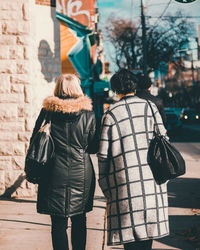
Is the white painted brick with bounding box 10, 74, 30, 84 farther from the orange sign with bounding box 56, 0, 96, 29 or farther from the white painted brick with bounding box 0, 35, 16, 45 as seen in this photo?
the orange sign with bounding box 56, 0, 96, 29

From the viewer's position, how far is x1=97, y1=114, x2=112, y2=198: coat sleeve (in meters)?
3.26

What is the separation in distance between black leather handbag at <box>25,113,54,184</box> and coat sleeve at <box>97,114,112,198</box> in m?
0.46

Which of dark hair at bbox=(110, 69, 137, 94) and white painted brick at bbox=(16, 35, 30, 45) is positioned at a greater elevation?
white painted brick at bbox=(16, 35, 30, 45)

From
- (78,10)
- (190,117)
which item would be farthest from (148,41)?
(78,10)

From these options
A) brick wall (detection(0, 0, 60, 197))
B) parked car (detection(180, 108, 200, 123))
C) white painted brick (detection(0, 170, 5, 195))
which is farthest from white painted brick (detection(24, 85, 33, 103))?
parked car (detection(180, 108, 200, 123))

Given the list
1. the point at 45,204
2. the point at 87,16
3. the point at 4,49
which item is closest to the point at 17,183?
the point at 4,49

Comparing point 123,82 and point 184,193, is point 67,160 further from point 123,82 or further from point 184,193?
point 184,193

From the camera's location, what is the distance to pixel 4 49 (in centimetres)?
689

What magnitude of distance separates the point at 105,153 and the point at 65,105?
58 centimetres

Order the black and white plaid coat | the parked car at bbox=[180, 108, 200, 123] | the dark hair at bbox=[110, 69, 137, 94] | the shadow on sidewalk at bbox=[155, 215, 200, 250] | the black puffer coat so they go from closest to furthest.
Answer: the black and white plaid coat < the dark hair at bbox=[110, 69, 137, 94] < the black puffer coat < the shadow on sidewalk at bbox=[155, 215, 200, 250] < the parked car at bbox=[180, 108, 200, 123]

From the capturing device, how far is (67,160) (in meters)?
3.54

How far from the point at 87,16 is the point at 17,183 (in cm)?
792

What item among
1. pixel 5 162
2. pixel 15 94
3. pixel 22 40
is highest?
pixel 22 40

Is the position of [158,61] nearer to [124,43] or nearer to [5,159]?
[124,43]
